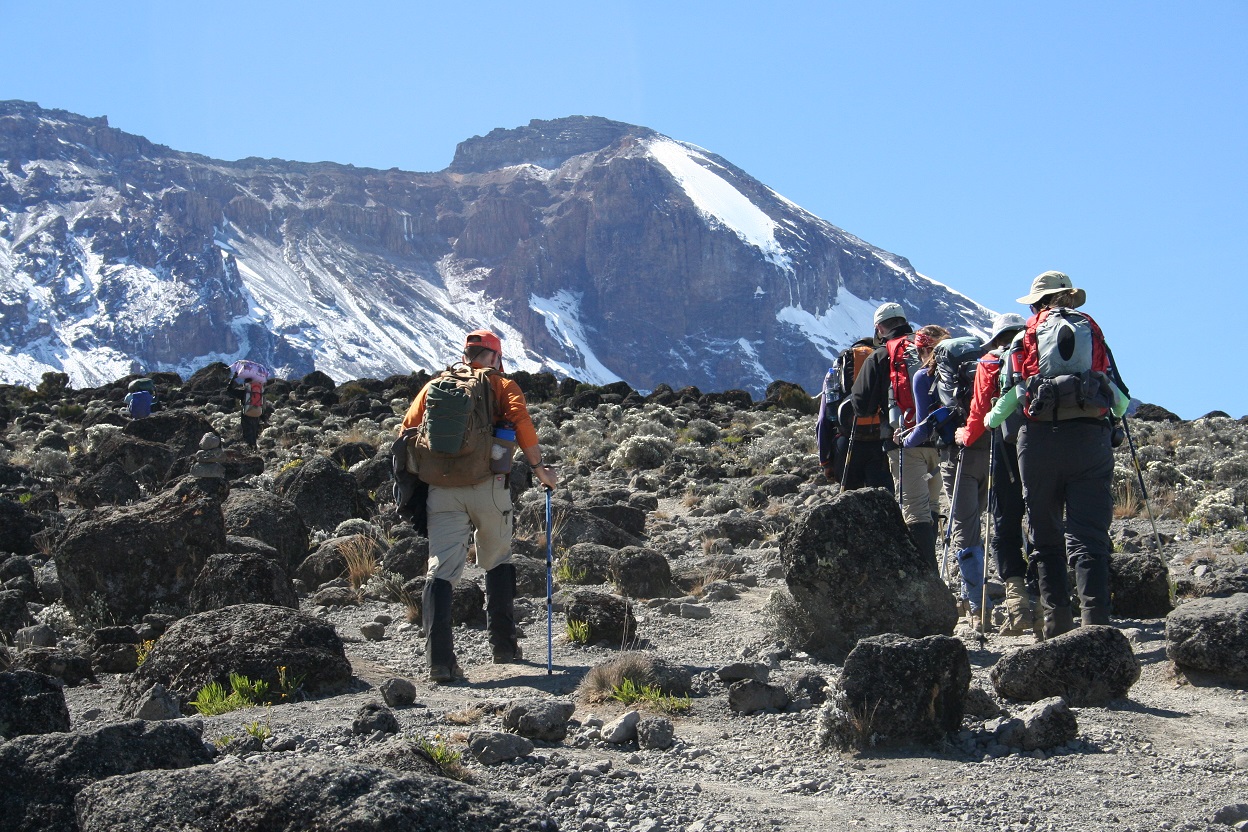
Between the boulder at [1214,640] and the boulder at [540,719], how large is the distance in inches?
109

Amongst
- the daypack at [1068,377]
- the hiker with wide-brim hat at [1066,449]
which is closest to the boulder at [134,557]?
the hiker with wide-brim hat at [1066,449]

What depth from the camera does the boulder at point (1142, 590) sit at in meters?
7.19

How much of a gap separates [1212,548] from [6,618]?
8541 millimetres

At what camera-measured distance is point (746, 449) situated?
1991 centimetres

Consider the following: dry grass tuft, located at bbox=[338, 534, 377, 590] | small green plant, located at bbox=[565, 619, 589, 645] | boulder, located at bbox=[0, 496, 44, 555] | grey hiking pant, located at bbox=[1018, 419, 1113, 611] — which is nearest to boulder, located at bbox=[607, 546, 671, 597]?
small green plant, located at bbox=[565, 619, 589, 645]

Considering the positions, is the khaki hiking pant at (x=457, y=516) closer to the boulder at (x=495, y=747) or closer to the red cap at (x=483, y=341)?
the red cap at (x=483, y=341)

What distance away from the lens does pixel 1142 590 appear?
23.6 feet

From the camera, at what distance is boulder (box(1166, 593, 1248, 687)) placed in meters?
5.43

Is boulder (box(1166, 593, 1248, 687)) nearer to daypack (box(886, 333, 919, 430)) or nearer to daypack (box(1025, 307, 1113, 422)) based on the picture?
daypack (box(1025, 307, 1113, 422))

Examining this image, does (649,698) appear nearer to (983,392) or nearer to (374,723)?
(374,723)

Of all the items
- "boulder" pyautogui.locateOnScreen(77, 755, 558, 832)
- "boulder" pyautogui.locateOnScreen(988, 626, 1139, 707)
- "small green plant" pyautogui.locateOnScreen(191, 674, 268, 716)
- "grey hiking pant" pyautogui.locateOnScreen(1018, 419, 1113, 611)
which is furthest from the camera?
"grey hiking pant" pyautogui.locateOnScreen(1018, 419, 1113, 611)

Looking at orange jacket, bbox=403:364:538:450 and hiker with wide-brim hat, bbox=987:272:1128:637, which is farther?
orange jacket, bbox=403:364:538:450

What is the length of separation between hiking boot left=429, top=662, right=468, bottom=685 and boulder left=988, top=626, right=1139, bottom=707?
266 cm

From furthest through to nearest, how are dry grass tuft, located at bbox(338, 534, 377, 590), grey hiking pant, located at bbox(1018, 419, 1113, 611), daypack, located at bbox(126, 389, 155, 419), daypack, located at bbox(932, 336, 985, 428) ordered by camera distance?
daypack, located at bbox(126, 389, 155, 419) < dry grass tuft, located at bbox(338, 534, 377, 590) < daypack, located at bbox(932, 336, 985, 428) < grey hiking pant, located at bbox(1018, 419, 1113, 611)
